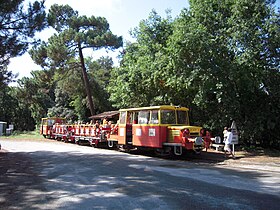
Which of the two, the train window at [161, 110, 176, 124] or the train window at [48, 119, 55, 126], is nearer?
the train window at [161, 110, 176, 124]

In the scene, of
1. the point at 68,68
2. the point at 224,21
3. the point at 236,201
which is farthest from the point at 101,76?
the point at 236,201

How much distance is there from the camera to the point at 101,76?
135 ft

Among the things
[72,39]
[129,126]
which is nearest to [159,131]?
[129,126]

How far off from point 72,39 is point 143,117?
18744 millimetres

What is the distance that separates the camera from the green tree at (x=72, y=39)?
3069 centimetres

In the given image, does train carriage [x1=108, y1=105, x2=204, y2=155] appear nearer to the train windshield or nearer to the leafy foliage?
the train windshield

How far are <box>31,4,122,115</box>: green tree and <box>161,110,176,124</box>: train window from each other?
61.3 ft

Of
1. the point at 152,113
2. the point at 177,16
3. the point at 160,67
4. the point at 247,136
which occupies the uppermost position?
the point at 177,16

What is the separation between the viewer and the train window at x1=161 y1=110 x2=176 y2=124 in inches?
595

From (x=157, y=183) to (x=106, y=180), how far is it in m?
1.55

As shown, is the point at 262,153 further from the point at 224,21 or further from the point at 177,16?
the point at 177,16

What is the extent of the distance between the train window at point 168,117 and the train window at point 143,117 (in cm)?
98

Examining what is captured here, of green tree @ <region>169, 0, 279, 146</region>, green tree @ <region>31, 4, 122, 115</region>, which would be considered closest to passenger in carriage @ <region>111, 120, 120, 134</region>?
green tree @ <region>169, 0, 279, 146</region>

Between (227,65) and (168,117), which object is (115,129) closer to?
(168,117)
